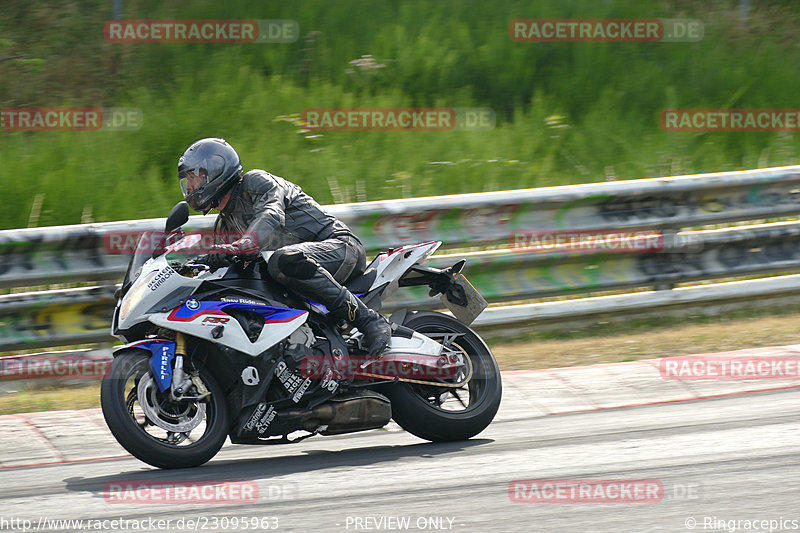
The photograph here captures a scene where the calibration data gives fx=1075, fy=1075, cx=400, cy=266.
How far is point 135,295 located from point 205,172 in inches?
30.5

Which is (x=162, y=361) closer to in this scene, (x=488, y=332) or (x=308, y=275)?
(x=308, y=275)

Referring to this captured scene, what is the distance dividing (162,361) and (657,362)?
3.87m

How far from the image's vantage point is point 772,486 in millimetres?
4922

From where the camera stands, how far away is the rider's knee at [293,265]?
5.66 m

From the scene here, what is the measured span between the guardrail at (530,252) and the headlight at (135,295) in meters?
2.23

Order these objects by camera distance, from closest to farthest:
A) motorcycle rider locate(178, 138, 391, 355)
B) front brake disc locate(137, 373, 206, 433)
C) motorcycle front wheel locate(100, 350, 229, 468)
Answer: motorcycle front wheel locate(100, 350, 229, 468) → front brake disc locate(137, 373, 206, 433) → motorcycle rider locate(178, 138, 391, 355)

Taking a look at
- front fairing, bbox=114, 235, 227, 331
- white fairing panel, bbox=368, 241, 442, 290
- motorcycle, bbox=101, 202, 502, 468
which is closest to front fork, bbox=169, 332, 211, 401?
motorcycle, bbox=101, 202, 502, 468

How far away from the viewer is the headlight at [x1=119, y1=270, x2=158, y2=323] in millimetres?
5352

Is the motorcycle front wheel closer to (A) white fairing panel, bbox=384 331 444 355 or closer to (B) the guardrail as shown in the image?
(A) white fairing panel, bbox=384 331 444 355

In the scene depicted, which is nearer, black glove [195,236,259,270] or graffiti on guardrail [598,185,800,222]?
black glove [195,236,259,270]

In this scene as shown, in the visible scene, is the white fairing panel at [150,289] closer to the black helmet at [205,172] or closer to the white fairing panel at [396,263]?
the black helmet at [205,172]

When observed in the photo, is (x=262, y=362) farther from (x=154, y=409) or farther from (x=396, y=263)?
(x=396, y=263)

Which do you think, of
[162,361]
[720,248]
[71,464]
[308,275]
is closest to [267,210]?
[308,275]

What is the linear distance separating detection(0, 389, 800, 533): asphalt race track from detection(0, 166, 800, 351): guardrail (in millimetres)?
1873
